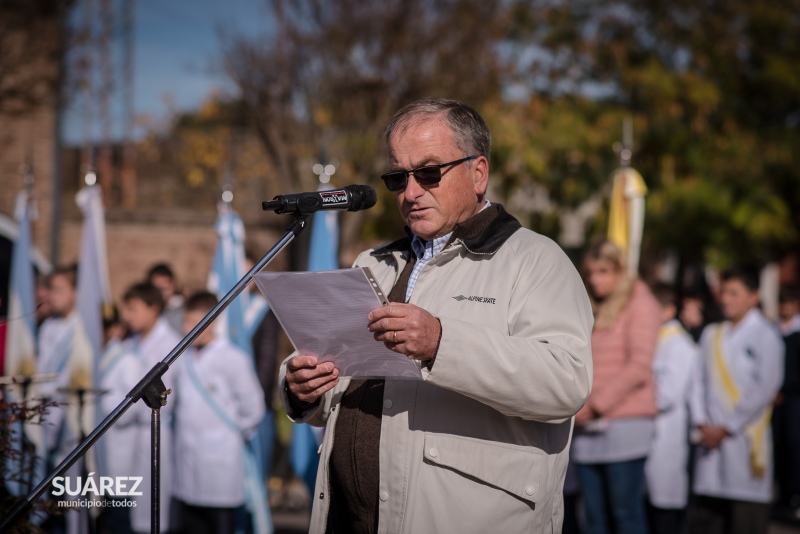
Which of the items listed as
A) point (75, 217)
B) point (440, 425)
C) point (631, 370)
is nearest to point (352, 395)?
point (440, 425)

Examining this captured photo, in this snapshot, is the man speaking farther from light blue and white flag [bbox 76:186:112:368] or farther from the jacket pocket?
light blue and white flag [bbox 76:186:112:368]

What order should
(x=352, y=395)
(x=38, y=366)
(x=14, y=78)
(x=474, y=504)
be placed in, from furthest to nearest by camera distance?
(x=14, y=78)
(x=38, y=366)
(x=352, y=395)
(x=474, y=504)

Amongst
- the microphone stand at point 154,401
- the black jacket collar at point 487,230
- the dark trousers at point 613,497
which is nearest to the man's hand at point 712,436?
the dark trousers at point 613,497

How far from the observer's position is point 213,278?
8.73 metres

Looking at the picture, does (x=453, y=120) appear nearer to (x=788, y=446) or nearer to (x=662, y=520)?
(x=662, y=520)

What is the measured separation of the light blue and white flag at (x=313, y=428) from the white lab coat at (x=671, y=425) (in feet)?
8.74

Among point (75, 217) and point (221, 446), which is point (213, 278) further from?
point (75, 217)

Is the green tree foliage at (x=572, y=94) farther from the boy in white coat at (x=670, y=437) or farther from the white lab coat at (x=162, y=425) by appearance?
the white lab coat at (x=162, y=425)

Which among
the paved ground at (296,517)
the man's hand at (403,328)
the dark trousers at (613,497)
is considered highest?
the man's hand at (403,328)

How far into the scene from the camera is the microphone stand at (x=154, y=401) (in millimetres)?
2746

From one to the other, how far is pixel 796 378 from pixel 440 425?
7.76m

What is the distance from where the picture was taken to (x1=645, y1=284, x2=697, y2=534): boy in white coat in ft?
22.0

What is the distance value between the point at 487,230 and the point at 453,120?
0.38 meters

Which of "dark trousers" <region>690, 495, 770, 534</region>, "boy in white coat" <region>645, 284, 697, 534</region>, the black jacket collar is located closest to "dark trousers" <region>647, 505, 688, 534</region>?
"boy in white coat" <region>645, 284, 697, 534</region>
